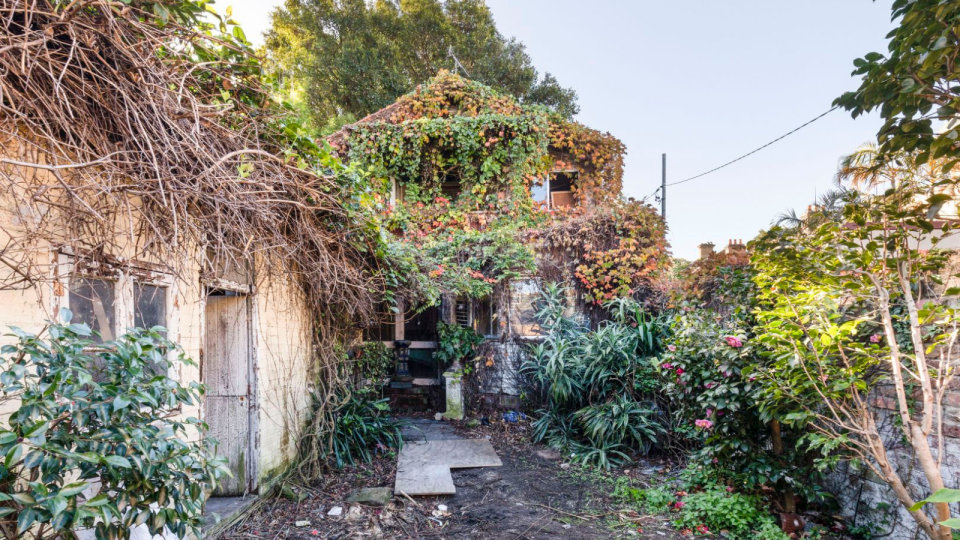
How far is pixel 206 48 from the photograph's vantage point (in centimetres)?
254

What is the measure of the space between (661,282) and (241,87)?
6712 mm

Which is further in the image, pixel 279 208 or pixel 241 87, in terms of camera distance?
pixel 279 208

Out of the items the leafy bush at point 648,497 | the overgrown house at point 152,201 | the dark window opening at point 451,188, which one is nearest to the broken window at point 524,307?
the dark window opening at point 451,188

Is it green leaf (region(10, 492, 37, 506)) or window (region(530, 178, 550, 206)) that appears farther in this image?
window (region(530, 178, 550, 206))

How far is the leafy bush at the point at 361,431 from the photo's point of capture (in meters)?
5.13

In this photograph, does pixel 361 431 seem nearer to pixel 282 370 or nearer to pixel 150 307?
pixel 282 370

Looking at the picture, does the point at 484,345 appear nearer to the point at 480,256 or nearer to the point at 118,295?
the point at 480,256

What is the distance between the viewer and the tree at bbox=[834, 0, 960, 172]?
1.68m

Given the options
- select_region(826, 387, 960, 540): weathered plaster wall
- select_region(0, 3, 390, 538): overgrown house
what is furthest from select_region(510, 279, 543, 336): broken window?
select_region(826, 387, 960, 540): weathered plaster wall

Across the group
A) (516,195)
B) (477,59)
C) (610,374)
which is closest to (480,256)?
(516,195)

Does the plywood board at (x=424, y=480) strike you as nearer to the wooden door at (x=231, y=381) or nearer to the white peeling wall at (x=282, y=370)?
the white peeling wall at (x=282, y=370)

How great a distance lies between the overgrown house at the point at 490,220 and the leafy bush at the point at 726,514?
12.5 ft

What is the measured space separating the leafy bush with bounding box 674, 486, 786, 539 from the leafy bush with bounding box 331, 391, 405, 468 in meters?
3.48

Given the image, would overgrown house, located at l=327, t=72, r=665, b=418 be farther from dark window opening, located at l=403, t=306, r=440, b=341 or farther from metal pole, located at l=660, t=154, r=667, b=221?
metal pole, located at l=660, t=154, r=667, b=221
